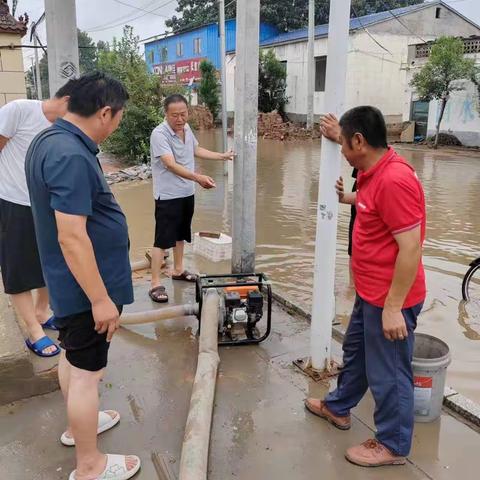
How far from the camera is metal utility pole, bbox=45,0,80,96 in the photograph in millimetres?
3535

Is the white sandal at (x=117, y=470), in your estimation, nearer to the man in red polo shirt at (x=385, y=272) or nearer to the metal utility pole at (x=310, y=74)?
the man in red polo shirt at (x=385, y=272)

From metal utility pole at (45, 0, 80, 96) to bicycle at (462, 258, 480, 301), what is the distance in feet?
13.6

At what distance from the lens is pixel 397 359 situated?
243 cm

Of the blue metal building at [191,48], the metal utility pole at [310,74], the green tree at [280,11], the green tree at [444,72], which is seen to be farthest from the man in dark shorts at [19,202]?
the green tree at [280,11]

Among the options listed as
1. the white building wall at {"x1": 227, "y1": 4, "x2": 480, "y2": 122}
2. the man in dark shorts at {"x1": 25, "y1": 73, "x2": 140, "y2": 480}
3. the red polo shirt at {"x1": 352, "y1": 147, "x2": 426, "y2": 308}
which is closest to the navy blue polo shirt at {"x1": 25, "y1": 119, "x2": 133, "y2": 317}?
the man in dark shorts at {"x1": 25, "y1": 73, "x2": 140, "y2": 480}

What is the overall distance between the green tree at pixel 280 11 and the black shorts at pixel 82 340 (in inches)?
1364

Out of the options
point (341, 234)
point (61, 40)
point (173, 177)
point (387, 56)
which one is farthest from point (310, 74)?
point (61, 40)

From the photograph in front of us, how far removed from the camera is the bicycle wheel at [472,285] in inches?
203

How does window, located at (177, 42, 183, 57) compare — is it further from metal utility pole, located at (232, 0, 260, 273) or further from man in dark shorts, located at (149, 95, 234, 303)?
metal utility pole, located at (232, 0, 260, 273)

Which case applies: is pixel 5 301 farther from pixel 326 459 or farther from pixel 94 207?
pixel 326 459

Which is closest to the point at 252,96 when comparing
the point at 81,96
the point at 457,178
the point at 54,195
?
the point at 81,96

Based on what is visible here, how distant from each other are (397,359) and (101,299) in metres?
1.42

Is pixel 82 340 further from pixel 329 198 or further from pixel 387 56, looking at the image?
pixel 387 56

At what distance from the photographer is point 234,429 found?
2850mm
